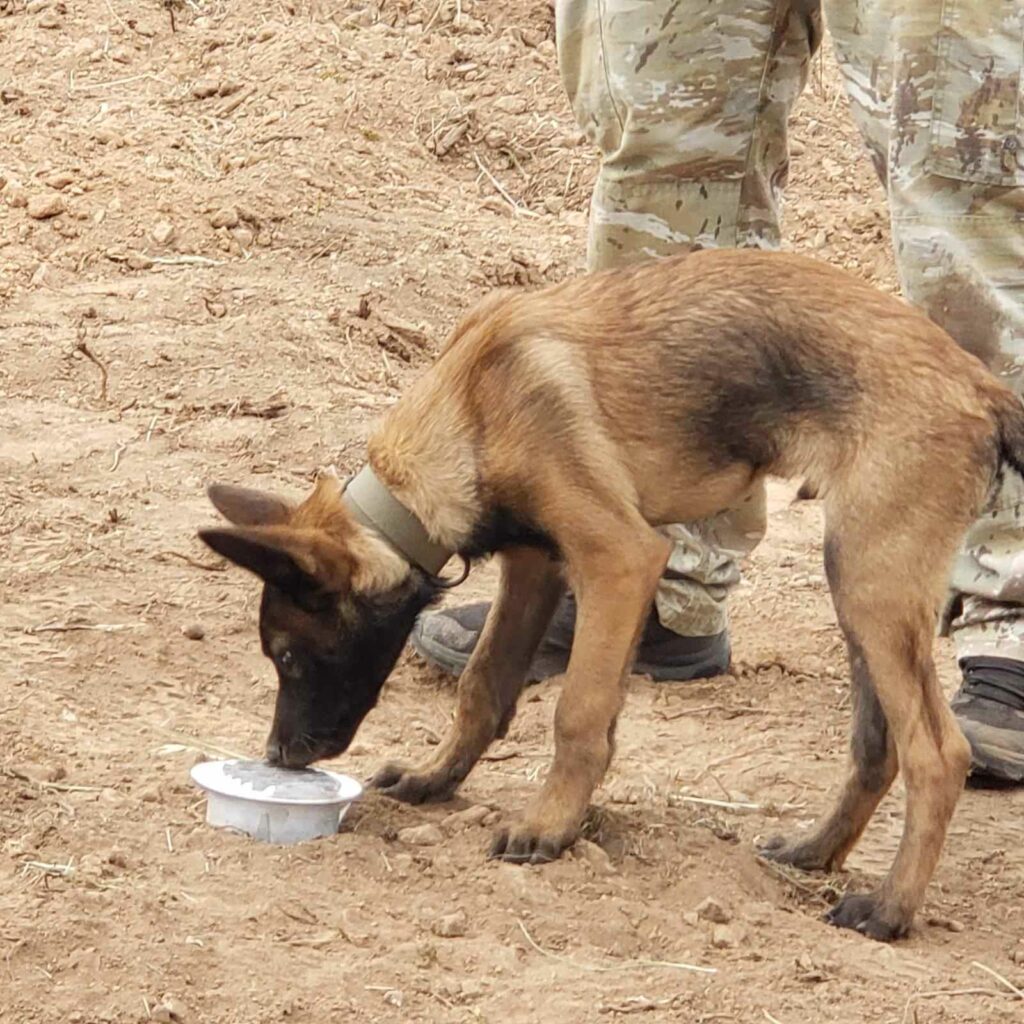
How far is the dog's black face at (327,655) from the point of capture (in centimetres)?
502

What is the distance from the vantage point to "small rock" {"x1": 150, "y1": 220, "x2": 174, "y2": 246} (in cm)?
966

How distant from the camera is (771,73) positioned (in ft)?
19.3

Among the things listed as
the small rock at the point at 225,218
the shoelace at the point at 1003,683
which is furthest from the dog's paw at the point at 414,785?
the small rock at the point at 225,218

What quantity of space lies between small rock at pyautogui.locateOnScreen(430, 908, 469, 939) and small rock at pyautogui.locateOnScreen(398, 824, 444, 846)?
0.51 m

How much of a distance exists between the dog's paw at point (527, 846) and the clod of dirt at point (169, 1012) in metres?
1.12

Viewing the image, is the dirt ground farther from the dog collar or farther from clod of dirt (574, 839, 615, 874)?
the dog collar

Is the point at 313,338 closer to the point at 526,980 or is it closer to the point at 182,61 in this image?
the point at 182,61

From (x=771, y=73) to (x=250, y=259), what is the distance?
4.27 m

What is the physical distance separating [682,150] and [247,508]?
5.76 feet

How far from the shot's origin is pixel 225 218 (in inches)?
388

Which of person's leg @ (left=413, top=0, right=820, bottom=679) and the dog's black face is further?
person's leg @ (left=413, top=0, right=820, bottom=679)

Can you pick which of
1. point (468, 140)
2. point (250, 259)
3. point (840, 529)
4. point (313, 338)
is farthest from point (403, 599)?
point (468, 140)

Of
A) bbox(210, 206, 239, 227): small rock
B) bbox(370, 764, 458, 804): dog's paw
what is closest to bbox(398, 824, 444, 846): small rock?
bbox(370, 764, 458, 804): dog's paw

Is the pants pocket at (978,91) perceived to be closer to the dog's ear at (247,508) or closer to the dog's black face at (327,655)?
the dog's black face at (327,655)
